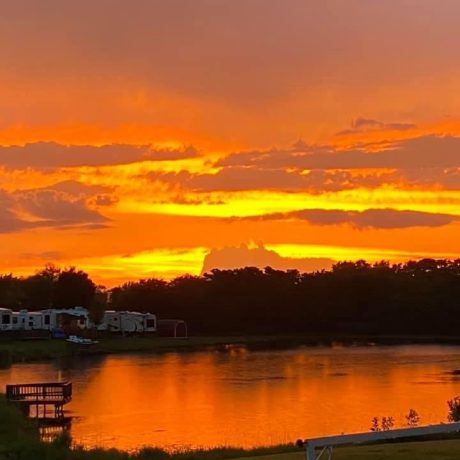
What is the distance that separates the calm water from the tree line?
117 ft

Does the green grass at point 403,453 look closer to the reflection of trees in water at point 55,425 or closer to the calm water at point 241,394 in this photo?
the calm water at point 241,394

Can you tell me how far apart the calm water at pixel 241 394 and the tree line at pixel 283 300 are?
1408 inches

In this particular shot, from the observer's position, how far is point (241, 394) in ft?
122

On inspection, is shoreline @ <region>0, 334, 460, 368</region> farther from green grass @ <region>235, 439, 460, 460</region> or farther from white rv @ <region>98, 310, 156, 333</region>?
green grass @ <region>235, 439, 460, 460</region>

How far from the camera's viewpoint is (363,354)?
209ft

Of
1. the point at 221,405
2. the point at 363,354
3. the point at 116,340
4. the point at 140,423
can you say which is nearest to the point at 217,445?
the point at 140,423

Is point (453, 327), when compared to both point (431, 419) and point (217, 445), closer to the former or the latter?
point (431, 419)

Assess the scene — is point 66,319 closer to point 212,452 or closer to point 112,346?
point 112,346

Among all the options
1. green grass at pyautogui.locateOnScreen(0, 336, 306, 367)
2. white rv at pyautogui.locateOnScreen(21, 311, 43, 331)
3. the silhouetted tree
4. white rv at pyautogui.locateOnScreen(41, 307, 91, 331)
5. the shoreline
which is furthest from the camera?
the silhouetted tree

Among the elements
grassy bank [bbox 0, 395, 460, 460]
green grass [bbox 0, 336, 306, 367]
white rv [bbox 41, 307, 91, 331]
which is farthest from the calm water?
white rv [bbox 41, 307, 91, 331]

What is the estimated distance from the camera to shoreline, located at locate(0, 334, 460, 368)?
62.7 meters

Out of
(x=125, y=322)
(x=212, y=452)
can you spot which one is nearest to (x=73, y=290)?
(x=125, y=322)

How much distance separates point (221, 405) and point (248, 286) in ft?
225

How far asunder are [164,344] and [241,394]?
39.0 metres
